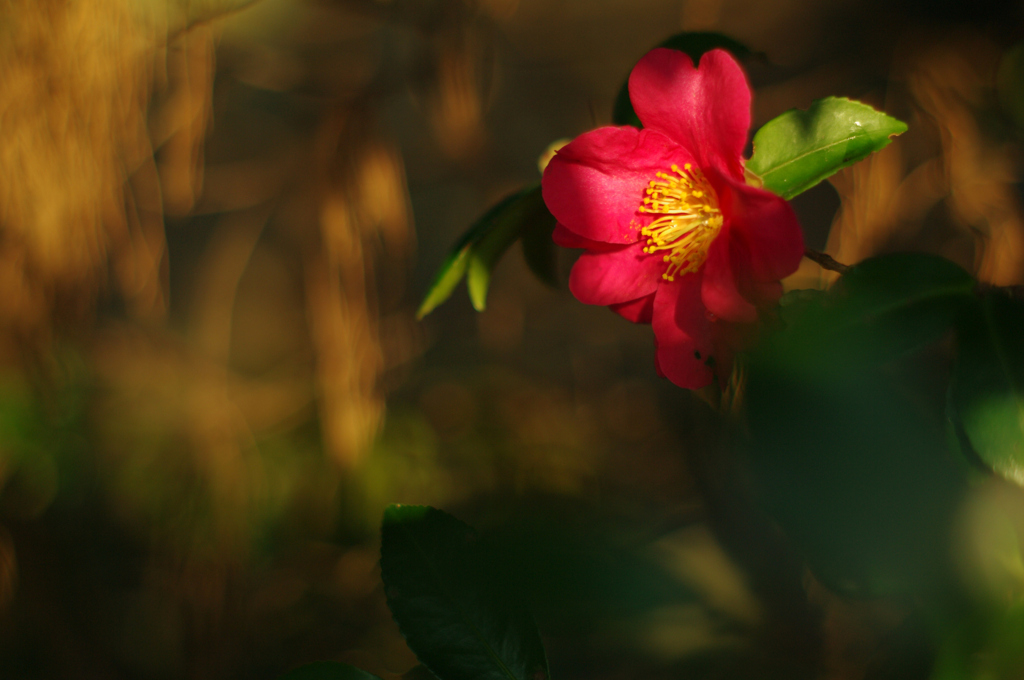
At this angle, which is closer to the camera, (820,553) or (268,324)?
(820,553)

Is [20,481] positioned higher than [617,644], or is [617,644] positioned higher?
[20,481]

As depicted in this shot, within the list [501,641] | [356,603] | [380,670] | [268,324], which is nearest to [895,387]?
[501,641]

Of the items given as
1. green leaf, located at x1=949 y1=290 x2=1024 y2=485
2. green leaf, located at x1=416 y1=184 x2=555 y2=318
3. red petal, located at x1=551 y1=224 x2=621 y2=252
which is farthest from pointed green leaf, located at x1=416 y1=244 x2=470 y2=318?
green leaf, located at x1=949 y1=290 x2=1024 y2=485

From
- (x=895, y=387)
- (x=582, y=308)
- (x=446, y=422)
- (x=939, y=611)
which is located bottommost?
(x=446, y=422)

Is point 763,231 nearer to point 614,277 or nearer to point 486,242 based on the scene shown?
point 614,277

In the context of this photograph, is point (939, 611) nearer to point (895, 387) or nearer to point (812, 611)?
point (895, 387)

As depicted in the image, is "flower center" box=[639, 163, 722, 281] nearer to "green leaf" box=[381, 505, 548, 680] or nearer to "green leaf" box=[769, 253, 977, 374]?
"green leaf" box=[769, 253, 977, 374]
